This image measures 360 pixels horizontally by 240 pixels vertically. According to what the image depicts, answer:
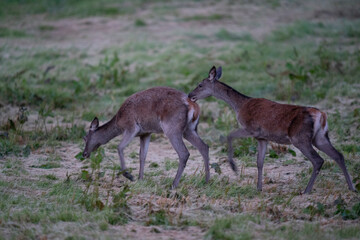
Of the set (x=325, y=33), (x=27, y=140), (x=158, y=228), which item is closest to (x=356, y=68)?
(x=325, y=33)

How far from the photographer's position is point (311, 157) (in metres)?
7.13

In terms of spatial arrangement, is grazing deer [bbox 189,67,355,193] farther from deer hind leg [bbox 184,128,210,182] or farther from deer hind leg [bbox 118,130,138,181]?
deer hind leg [bbox 118,130,138,181]

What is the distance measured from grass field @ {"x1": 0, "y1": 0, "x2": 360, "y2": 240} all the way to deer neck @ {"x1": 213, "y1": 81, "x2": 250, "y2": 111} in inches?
36.9

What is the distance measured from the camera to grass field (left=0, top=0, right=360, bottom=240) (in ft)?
19.9

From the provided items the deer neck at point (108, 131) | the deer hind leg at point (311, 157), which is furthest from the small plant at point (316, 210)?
the deer neck at point (108, 131)

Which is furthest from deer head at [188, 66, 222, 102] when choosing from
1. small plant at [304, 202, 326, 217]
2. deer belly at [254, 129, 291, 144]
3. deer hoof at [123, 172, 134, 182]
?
small plant at [304, 202, 326, 217]

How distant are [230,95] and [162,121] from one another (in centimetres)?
124

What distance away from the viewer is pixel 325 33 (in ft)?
60.3

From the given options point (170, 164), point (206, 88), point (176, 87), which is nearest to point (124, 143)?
point (170, 164)

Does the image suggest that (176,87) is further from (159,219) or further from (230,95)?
(159,219)

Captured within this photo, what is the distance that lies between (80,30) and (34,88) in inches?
277

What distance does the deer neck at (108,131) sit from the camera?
338 inches

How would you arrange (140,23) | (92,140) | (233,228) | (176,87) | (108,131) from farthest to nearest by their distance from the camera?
(140,23)
(176,87)
(92,140)
(108,131)
(233,228)

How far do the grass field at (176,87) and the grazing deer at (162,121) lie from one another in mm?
335
